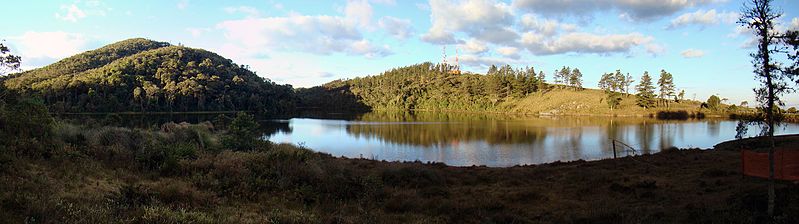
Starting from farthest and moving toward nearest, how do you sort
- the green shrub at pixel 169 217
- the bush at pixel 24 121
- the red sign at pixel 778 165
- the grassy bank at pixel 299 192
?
the red sign at pixel 778 165 → the bush at pixel 24 121 → the grassy bank at pixel 299 192 → the green shrub at pixel 169 217

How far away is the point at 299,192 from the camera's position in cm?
1309

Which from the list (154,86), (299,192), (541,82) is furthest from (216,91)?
(299,192)

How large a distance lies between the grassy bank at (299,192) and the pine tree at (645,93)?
113789 mm

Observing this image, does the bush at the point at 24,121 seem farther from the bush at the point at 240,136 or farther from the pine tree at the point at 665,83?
the pine tree at the point at 665,83

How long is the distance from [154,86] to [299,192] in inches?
5849

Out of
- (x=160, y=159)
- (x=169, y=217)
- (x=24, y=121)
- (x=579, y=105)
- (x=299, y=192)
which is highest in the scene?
(x=579, y=105)

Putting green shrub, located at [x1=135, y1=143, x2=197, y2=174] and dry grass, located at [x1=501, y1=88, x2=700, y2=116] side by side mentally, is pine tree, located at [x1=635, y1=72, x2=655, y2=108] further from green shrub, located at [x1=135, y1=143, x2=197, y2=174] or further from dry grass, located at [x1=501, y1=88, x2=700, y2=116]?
green shrub, located at [x1=135, y1=143, x2=197, y2=174]

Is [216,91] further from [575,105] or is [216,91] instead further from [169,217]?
[169,217]

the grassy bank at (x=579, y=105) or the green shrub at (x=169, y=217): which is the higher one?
the grassy bank at (x=579, y=105)

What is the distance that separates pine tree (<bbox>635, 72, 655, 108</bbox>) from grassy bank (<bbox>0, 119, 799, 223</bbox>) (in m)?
114

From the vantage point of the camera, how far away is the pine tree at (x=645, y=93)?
119875 millimetres

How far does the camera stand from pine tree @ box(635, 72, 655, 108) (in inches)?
4719

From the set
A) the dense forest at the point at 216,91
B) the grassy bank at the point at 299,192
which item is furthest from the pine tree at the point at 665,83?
the grassy bank at the point at 299,192

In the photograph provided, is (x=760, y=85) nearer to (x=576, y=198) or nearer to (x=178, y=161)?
(x=576, y=198)
